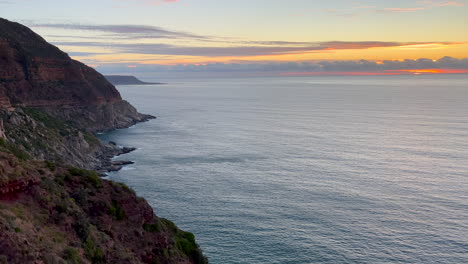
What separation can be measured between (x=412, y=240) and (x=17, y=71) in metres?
123

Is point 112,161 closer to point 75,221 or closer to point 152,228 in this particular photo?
point 152,228

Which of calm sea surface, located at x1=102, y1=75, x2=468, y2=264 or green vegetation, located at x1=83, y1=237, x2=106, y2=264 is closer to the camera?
green vegetation, located at x1=83, y1=237, x2=106, y2=264

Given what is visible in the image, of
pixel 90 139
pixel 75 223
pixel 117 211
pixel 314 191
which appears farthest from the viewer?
pixel 90 139

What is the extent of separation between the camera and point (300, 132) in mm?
146625

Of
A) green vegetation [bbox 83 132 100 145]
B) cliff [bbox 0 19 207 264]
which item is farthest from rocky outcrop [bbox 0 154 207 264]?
green vegetation [bbox 83 132 100 145]

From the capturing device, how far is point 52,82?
490 ft

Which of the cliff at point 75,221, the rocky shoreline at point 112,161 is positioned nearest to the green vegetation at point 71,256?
the cliff at point 75,221

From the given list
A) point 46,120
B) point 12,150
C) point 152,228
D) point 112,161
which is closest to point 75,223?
point 152,228

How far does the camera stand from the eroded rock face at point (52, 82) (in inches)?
5148

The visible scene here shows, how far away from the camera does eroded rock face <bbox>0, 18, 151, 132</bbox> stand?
131m

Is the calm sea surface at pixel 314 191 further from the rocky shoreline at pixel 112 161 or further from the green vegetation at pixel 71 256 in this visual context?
the green vegetation at pixel 71 256

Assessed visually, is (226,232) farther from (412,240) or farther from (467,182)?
(467,182)

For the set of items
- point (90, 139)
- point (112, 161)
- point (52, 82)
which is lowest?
point (112, 161)

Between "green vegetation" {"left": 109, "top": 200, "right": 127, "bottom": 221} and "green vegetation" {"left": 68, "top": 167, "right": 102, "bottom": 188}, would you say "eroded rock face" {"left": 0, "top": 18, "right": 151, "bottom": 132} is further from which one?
"green vegetation" {"left": 109, "top": 200, "right": 127, "bottom": 221}
